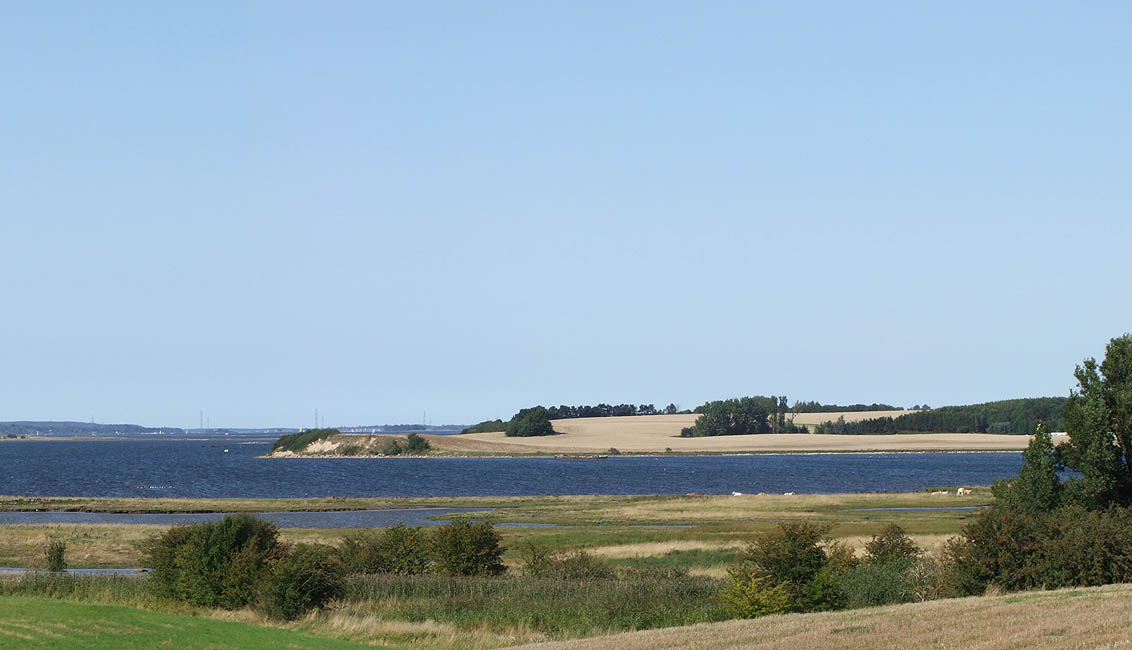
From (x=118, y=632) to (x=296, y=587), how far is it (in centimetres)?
1009

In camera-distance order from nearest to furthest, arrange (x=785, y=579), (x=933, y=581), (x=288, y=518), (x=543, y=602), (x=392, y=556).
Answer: (x=785, y=579)
(x=933, y=581)
(x=543, y=602)
(x=392, y=556)
(x=288, y=518)

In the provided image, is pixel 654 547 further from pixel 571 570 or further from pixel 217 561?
pixel 217 561

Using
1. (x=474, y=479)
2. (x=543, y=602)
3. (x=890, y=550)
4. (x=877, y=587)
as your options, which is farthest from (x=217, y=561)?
(x=474, y=479)

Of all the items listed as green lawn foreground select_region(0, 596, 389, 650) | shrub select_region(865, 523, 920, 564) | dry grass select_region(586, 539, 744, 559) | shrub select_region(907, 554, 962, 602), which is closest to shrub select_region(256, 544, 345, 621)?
green lawn foreground select_region(0, 596, 389, 650)

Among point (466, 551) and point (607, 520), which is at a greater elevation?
point (466, 551)

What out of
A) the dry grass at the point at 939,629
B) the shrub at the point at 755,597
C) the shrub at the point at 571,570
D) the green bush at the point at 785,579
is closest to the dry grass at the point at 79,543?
the shrub at the point at 571,570

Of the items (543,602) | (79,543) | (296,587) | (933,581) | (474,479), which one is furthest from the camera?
(474,479)

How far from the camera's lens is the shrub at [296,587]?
3216 centimetres

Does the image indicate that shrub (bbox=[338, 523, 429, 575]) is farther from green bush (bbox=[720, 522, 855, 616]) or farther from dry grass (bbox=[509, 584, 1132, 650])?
dry grass (bbox=[509, 584, 1132, 650])

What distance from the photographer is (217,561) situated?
35281 millimetres

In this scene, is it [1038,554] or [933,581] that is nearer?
[1038,554]

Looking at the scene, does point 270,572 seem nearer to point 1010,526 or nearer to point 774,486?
point 1010,526

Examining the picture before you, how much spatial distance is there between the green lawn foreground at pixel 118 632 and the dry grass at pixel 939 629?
18.0ft

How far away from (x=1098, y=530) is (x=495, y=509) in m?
68.2
